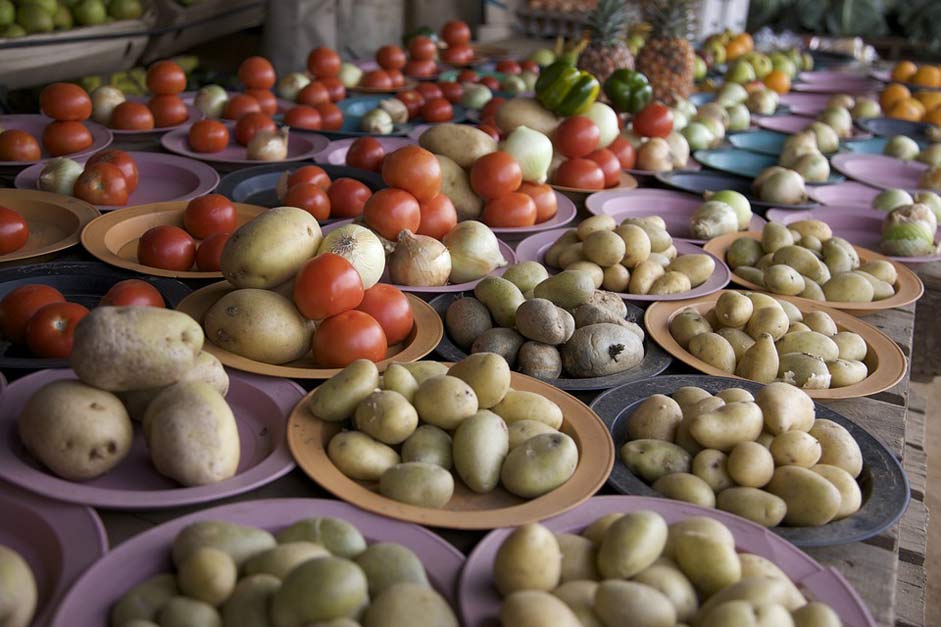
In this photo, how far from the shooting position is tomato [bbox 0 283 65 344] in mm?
1623

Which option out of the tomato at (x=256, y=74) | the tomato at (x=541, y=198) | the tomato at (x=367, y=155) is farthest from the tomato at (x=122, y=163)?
the tomato at (x=256, y=74)

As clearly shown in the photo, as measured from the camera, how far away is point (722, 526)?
1149 millimetres

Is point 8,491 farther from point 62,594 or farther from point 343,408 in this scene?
point 343,408

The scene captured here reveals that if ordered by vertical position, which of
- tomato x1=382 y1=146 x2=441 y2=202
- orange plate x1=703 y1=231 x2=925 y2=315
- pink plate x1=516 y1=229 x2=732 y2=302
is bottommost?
orange plate x1=703 y1=231 x2=925 y2=315

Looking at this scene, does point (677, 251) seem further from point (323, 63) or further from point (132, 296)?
point (323, 63)

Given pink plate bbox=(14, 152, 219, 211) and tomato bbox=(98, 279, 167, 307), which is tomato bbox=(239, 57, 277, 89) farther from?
tomato bbox=(98, 279, 167, 307)

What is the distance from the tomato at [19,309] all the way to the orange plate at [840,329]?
1.32 m

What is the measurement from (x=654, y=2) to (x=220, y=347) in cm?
333

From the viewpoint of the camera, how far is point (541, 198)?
8.56 feet

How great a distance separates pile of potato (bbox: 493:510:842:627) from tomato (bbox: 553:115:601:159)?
1.96 m

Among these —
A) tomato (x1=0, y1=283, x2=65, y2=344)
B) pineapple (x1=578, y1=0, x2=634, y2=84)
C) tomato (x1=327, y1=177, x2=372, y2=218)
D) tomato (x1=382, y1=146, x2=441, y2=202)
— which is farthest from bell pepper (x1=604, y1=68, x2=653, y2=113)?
tomato (x1=0, y1=283, x2=65, y2=344)

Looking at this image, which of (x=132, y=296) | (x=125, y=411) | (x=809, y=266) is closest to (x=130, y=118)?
(x=132, y=296)

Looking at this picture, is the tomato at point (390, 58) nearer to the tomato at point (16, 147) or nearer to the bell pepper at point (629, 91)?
the bell pepper at point (629, 91)

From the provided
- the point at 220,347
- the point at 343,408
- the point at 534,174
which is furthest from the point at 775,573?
the point at 534,174
